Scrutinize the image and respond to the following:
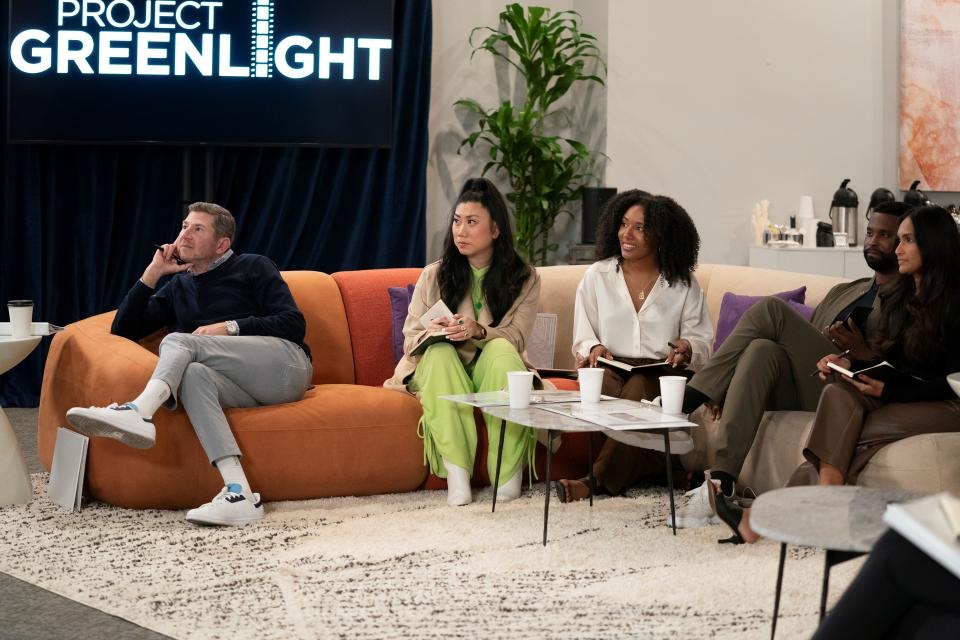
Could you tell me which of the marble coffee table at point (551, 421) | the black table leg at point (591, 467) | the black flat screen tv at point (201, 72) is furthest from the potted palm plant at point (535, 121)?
the marble coffee table at point (551, 421)

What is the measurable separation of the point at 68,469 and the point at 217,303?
2.57 ft

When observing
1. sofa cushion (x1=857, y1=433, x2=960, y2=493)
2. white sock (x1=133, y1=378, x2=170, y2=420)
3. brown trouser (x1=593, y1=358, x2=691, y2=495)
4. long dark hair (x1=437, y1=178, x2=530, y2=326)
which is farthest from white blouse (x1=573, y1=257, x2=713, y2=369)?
white sock (x1=133, y1=378, x2=170, y2=420)

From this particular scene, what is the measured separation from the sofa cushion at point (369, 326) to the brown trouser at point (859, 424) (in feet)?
5.98

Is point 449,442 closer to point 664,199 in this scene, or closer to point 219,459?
point 219,459

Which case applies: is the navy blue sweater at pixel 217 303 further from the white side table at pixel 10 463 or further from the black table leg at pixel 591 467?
the black table leg at pixel 591 467

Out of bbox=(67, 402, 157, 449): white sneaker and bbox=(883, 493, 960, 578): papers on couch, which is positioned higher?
bbox=(883, 493, 960, 578): papers on couch

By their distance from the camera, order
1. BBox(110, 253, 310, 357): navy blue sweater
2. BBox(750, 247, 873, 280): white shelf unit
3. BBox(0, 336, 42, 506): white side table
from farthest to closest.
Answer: BBox(750, 247, 873, 280): white shelf unit
BBox(110, 253, 310, 357): navy blue sweater
BBox(0, 336, 42, 506): white side table

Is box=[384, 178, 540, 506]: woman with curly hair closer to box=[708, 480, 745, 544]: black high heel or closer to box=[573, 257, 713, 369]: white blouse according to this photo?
box=[573, 257, 713, 369]: white blouse

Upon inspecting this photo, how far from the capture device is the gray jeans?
367cm

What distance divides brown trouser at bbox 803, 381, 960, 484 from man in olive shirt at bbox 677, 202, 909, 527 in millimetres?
250

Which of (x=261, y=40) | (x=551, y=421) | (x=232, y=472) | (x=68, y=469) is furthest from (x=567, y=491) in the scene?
(x=261, y=40)

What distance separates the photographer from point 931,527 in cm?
160

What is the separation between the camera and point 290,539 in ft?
11.2

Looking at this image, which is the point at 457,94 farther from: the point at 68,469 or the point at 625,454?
the point at 68,469
